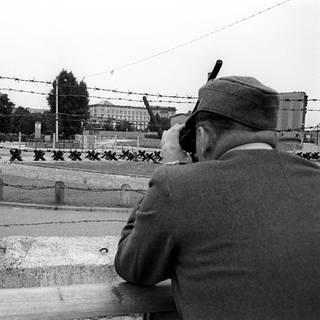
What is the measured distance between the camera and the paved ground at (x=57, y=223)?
11.6 meters

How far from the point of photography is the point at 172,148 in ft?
6.13

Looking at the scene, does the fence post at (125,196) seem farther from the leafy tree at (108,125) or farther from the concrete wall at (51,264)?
the leafy tree at (108,125)

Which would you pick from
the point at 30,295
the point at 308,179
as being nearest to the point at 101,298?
the point at 30,295

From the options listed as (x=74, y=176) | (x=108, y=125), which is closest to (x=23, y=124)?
(x=108, y=125)

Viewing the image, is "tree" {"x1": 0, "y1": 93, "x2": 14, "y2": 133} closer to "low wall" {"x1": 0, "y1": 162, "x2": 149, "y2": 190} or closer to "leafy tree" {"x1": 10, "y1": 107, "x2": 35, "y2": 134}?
"leafy tree" {"x1": 10, "y1": 107, "x2": 35, "y2": 134}

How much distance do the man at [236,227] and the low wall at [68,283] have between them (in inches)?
6.8

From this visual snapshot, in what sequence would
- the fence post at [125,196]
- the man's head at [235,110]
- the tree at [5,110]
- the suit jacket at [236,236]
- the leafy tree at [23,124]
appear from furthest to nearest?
the leafy tree at [23,124], the tree at [5,110], the fence post at [125,196], the man's head at [235,110], the suit jacket at [236,236]

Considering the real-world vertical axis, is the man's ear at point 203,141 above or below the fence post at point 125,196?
above

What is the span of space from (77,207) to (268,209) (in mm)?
14665

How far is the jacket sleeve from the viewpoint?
1.40m

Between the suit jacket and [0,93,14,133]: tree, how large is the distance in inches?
3216

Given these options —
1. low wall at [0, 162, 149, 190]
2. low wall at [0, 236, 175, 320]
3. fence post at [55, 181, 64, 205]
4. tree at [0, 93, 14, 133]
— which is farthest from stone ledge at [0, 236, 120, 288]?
tree at [0, 93, 14, 133]

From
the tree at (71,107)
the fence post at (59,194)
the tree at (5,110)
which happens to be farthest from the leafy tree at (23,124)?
the fence post at (59,194)

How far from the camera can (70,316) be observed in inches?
62.2
